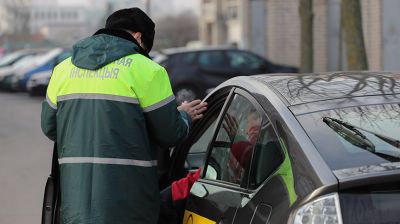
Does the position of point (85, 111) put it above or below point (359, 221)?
above

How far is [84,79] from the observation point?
3.44 m

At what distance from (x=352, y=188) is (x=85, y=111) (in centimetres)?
139

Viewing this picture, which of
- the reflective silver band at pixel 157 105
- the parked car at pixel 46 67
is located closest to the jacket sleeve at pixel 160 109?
the reflective silver band at pixel 157 105

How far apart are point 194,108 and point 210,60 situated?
15766 mm

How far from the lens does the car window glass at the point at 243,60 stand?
1964 cm

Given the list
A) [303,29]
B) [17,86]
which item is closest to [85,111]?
[303,29]

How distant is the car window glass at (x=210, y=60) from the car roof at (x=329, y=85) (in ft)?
51.7

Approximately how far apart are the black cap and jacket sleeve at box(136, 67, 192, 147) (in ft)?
1.18

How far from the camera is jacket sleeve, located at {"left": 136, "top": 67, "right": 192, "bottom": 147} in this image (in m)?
3.38

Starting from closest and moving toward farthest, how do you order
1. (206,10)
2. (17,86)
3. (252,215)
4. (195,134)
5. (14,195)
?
(252,215) < (195,134) < (14,195) < (17,86) < (206,10)

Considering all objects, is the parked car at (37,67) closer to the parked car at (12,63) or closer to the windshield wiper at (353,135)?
the parked car at (12,63)

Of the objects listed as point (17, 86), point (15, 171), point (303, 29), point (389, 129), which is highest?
point (389, 129)

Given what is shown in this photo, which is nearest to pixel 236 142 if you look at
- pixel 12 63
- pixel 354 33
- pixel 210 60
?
pixel 354 33

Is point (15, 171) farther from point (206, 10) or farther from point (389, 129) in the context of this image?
point (206, 10)
